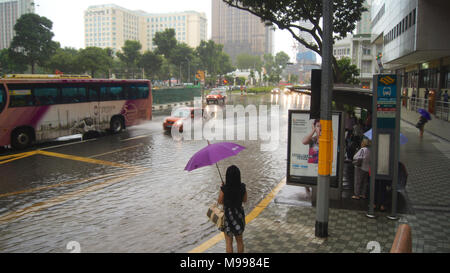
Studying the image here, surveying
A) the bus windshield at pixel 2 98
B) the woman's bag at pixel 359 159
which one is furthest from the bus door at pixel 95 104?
the woman's bag at pixel 359 159

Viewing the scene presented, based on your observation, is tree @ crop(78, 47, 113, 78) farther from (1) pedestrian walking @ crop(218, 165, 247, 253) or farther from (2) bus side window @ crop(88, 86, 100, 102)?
(1) pedestrian walking @ crop(218, 165, 247, 253)

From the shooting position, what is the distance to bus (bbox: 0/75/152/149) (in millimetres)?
15875

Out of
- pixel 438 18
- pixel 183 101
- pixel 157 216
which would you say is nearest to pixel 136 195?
pixel 157 216

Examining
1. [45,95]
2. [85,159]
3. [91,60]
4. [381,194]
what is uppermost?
[91,60]

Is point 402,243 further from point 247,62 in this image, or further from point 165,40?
point 247,62

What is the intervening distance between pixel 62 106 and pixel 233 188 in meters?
14.8

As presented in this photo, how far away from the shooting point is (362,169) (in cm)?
841

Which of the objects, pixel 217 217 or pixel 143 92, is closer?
pixel 217 217

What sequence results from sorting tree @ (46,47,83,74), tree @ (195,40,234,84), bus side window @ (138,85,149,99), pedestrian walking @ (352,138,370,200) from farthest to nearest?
tree @ (195,40,234,84)
tree @ (46,47,83,74)
bus side window @ (138,85,149,99)
pedestrian walking @ (352,138,370,200)

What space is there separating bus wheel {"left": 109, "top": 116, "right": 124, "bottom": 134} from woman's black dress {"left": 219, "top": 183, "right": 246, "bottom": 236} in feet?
54.1

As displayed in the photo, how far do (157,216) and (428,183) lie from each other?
724 cm

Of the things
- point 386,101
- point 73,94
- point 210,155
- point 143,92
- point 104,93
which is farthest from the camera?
point 143,92

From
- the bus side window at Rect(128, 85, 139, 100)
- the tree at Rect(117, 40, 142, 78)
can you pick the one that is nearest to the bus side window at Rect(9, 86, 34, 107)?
the bus side window at Rect(128, 85, 139, 100)

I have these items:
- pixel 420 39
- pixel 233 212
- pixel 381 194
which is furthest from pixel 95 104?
pixel 420 39
